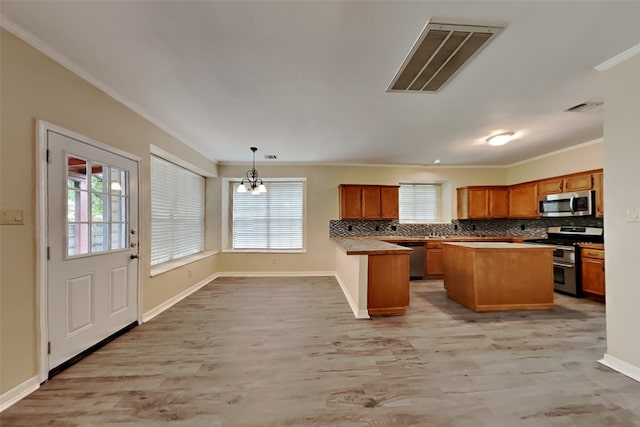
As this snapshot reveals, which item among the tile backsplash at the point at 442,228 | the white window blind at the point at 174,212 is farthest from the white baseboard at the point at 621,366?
the white window blind at the point at 174,212

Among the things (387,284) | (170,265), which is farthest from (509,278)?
(170,265)

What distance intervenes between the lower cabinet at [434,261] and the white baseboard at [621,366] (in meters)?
3.20

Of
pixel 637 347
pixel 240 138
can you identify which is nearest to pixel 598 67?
pixel 637 347

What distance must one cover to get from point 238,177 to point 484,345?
16.6ft

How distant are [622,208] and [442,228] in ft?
13.3

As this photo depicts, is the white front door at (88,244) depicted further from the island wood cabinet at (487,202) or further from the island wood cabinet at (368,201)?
the island wood cabinet at (487,202)

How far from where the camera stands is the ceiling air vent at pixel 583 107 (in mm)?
2789

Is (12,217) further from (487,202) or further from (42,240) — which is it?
(487,202)

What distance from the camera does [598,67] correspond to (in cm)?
214

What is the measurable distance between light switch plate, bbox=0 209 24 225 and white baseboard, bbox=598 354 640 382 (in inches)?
185

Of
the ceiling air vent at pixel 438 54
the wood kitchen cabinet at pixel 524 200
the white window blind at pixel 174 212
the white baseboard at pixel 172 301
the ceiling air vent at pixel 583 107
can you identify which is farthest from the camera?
the wood kitchen cabinet at pixel 524 200

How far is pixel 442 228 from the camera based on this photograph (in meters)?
6.06

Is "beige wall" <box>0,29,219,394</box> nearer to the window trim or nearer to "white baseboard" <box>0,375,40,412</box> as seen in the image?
"white baseboard" <box>0,375,40,412</box>

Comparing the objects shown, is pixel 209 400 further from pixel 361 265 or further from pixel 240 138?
pixel 240 138
